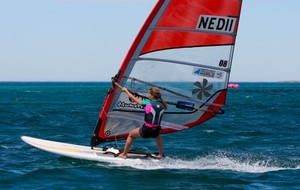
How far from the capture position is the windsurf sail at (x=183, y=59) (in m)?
10.9

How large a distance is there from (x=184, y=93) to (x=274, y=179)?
2.52 metres

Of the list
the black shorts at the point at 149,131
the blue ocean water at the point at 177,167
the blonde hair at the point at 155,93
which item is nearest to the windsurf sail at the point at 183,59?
the blonde hair at the point at 155,93

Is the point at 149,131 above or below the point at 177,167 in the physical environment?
above

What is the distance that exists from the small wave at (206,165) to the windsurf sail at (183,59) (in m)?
0.88

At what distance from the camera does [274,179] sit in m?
10.6

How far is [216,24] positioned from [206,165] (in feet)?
10.1

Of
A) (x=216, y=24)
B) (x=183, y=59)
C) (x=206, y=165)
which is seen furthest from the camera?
(x=206, y=165)

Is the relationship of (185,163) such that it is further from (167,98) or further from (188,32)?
(188,32)

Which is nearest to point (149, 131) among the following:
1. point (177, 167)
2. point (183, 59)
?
point (177, 167)

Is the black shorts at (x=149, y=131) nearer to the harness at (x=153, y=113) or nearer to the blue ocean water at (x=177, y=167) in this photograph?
Result: the harness at (x=153, y=113)

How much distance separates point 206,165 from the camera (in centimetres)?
1177

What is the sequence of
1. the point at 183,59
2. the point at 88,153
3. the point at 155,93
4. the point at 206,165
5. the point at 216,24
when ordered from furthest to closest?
1. the point at 206,165
2. the point at 88,153
3. the point at 183,59
4. the point at 216,24
5. the point at 155,93

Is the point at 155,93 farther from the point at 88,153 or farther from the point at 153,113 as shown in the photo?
the point at 88,153

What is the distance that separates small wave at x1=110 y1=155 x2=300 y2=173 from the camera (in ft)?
36.9
